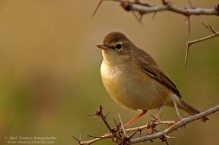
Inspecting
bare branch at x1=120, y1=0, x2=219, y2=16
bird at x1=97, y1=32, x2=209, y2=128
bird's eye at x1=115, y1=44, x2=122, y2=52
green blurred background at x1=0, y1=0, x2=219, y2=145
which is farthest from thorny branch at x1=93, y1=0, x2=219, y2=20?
bird's eye at x1=115, y1=44, x2=122, y2=52

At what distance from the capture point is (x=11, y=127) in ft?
20.5

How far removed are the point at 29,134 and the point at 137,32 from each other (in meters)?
3.08

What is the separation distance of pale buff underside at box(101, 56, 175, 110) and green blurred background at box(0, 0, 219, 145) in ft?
1.17

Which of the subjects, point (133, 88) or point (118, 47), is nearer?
point (133, 88)

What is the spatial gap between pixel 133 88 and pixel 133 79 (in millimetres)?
116

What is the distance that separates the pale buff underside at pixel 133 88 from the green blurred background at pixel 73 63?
0.36 m

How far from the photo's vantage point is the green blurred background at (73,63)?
6406 millimetres

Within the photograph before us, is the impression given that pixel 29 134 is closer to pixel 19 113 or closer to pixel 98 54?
pixel 19 113

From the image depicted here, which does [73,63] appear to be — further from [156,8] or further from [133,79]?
[156,8]

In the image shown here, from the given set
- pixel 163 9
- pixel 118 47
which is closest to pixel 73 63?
pixel 118 47

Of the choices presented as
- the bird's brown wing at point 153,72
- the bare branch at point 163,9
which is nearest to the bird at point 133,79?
the bird's brown wing at point 153,72

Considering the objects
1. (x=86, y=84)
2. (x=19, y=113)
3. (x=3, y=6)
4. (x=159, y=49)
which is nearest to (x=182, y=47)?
(x=159, y=49)

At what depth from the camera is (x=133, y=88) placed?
4613 millimetres

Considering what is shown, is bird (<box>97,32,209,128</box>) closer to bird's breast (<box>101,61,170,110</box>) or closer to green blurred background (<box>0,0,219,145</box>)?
bird's breast (<box>101,61,170,110</box>)
